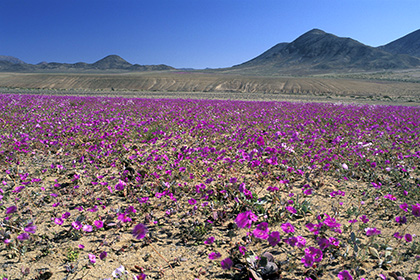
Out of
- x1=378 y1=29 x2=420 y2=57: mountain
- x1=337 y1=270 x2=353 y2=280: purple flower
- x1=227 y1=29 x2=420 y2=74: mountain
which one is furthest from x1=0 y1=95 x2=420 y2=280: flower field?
x1=378 y1=29 x2=420 y2=57: mountain

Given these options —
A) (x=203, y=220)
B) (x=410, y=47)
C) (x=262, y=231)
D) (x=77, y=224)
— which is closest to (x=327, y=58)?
(x=410, y=47)

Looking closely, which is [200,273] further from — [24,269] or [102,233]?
[24,269]

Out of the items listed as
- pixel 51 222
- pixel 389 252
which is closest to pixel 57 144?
pixel 51 222

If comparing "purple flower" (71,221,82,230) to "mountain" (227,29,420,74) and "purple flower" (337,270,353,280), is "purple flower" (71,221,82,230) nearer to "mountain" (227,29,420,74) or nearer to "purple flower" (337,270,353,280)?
"purple flower" (337,270,353,280)

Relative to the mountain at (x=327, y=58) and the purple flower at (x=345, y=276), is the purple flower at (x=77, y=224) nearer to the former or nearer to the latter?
the purple flower at (x=345, y=276)

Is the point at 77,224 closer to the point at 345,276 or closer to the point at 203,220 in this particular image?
the point at 203,220

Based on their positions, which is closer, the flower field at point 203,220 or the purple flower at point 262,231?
the purple flower at point 262,231

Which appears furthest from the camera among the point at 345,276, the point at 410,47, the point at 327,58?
the point at 410,47

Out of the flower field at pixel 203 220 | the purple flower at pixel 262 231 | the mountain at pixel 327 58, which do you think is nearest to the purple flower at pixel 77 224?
the flower field at pixel 203 220
